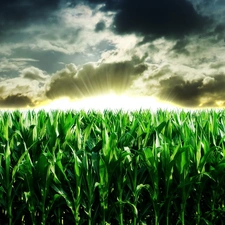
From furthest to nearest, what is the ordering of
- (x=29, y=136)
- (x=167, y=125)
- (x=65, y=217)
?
1. (x=167, y=125)
2. (x=29, y=136)
3. (x=65, y=217)

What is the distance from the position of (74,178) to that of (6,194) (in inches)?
20.8

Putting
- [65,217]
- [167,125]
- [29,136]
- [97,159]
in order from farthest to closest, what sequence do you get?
[167,125] → [29,136] → [65,217] → [97,159]

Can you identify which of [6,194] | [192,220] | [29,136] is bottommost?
[192,220]

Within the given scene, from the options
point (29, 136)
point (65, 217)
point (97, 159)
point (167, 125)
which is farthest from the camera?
point (167, 125)

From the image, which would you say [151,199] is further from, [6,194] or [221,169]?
Result: [6,194]

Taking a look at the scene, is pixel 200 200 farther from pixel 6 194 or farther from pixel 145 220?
pixel 6 194

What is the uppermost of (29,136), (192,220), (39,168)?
(29,136)

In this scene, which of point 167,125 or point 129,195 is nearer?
point 129,195

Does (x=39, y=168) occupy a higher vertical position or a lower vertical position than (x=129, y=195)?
higher

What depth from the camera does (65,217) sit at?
2.86 meters

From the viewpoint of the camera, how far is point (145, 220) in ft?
9.18

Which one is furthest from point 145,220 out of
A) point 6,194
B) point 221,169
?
point 6,194

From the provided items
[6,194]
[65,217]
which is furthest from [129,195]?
[6,194]

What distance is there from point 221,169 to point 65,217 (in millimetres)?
1199
